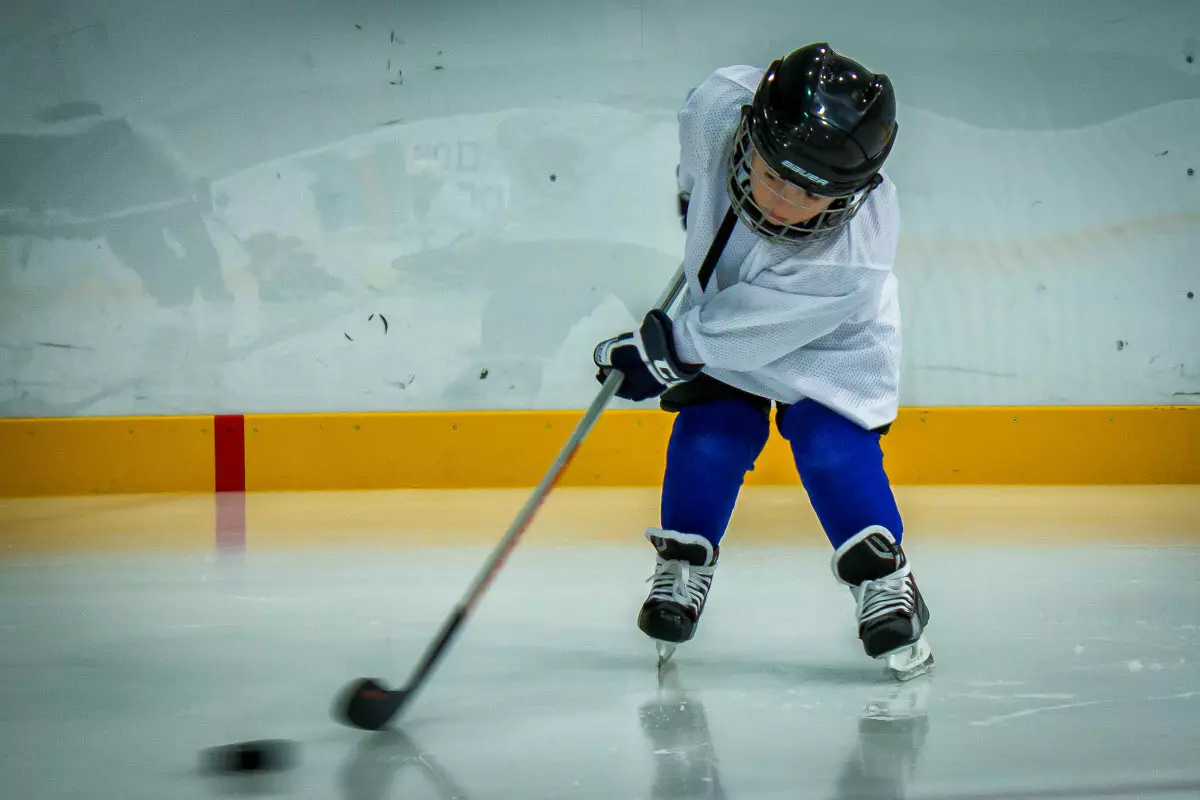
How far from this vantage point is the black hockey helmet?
1285 millimetres

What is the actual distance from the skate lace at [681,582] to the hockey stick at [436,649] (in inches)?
9.4

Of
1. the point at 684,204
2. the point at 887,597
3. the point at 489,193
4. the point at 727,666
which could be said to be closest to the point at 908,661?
the point at 887,597

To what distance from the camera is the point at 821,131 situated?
50.3 inches

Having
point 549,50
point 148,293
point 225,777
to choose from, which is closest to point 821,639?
point 225,777

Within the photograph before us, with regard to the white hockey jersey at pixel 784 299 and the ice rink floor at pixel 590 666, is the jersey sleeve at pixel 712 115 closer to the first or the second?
the white hockey jersey at pixel 784 299

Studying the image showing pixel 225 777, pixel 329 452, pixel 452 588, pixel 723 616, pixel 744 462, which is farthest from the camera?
pixel 329 452

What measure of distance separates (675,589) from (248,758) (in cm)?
66

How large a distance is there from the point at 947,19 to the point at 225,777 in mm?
3331

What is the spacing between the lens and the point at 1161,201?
3566 millimetres

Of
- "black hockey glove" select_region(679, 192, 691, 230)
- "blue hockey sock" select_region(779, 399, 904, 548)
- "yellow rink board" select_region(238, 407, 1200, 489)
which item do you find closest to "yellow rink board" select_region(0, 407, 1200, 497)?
"yellow rink board" select_region(238, 407, 1200, 489)

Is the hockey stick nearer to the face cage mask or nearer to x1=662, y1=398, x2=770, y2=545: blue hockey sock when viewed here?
x1=662, y1=398, x2=770, y2=545: blue hockey sock

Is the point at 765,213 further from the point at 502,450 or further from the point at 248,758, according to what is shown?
the point at 502,450

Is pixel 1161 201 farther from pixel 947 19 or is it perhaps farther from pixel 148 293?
pixel 148 293

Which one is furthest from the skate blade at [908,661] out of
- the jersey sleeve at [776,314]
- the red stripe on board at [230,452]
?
the red stripe on board at [230,452]
